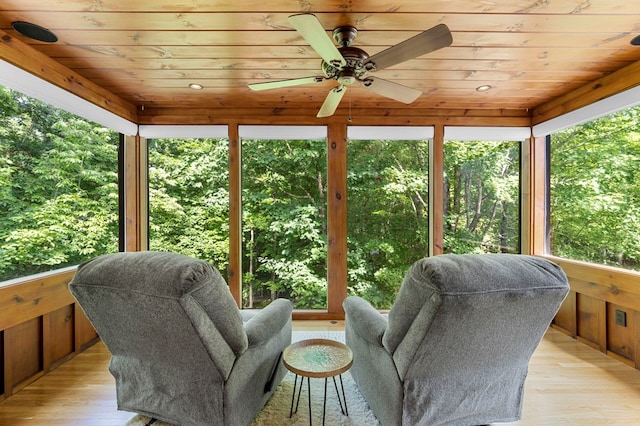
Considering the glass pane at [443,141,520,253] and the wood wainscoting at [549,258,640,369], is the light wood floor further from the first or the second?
the glass pane at [443,141,520,253]

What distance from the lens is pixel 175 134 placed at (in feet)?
10.5

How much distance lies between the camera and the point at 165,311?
1.20 metres

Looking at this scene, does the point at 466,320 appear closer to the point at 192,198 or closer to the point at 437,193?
the point at 437,193

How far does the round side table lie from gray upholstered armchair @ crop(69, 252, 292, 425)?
0.68 ft

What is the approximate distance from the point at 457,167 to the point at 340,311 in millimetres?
2262

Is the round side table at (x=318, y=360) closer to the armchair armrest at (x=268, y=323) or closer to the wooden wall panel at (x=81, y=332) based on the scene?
the armchair armrest at (x=268, y=323)

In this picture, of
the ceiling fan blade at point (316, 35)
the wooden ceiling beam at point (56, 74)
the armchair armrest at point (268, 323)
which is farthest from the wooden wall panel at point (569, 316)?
the wooden ceiling beam at point (56, 74)

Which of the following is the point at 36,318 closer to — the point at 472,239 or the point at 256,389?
the point at 256,389

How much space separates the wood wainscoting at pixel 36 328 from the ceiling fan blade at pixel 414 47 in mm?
2776

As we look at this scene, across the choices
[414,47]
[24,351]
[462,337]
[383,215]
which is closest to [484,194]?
[383,215]

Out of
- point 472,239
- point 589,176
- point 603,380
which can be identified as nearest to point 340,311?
point 472,239

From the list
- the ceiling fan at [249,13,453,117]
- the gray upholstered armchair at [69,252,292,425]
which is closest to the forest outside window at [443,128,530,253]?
the ceiling fan at [249,13,453,117]

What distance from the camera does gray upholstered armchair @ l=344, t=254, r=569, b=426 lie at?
114cm

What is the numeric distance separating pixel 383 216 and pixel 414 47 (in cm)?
276
